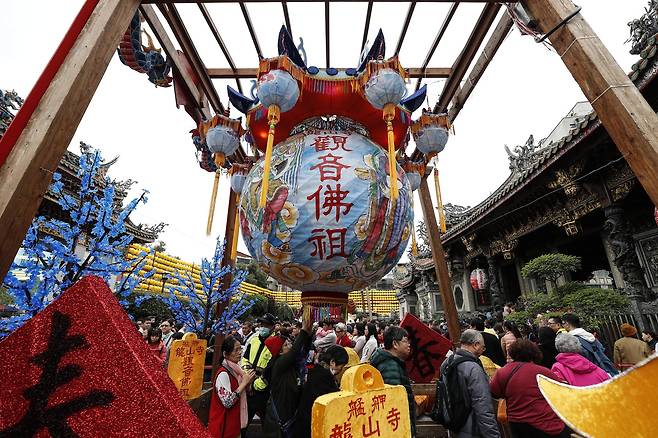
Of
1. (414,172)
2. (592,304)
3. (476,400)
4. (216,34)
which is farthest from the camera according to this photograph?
(592,304)

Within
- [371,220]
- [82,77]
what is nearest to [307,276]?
[371,220]

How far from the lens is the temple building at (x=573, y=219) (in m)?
5.61

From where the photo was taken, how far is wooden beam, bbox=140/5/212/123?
290 centimetres

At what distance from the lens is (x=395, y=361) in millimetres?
2193

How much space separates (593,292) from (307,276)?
554 centimetres

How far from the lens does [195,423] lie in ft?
2.62

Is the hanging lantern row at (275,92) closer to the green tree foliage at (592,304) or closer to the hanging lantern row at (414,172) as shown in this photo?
the hanging lantern row at (414,172)

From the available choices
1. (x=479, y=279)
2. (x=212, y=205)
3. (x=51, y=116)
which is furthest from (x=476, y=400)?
(x=479, y=279)

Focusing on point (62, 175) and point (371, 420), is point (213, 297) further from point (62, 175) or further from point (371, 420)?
point (62, 175)

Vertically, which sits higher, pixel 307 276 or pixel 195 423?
pixel 307 276

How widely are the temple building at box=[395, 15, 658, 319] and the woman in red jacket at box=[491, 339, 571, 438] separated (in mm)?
4396

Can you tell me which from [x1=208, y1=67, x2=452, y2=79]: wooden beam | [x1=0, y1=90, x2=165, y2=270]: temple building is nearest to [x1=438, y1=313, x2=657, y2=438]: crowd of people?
[x1=208, y1=67, x2=452, y2=79]: wooden beam

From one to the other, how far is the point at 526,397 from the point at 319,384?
56.5 inches

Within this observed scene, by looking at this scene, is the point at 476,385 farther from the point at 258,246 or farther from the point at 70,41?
the point at 70,41
